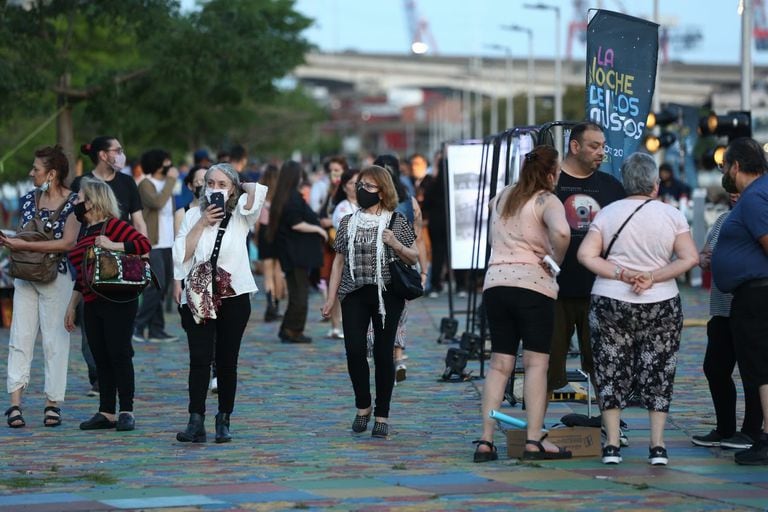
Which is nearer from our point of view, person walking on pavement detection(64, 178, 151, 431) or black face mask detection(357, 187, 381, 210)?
black face mask detection(357, 187, 381, 210)

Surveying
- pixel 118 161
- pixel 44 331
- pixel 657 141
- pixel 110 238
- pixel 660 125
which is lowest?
pixel 44 331

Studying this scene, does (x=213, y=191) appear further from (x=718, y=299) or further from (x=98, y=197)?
(x=718, y=299)

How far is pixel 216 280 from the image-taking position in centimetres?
1057

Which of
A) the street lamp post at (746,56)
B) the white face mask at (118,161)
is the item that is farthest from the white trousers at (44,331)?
the street lamp post at (746,56)

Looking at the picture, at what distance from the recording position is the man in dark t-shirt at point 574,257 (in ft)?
33.2

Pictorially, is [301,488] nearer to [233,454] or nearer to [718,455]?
[233,454]

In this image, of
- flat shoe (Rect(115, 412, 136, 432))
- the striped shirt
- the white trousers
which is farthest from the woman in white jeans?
the striped shirt

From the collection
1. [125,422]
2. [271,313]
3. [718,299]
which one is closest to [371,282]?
[125,422]

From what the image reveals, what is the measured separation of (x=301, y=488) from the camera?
8.85 meters

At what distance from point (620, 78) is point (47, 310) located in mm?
4333

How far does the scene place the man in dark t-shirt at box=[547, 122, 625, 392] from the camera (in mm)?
10117

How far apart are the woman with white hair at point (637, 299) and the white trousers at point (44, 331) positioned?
4.02 meters

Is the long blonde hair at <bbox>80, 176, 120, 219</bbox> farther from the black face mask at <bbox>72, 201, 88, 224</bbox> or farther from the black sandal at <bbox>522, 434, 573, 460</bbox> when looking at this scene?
the black sandal at <bbox>522, 434, 573, 460</bbox>

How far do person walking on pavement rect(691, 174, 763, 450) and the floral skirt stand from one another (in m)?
0.83
